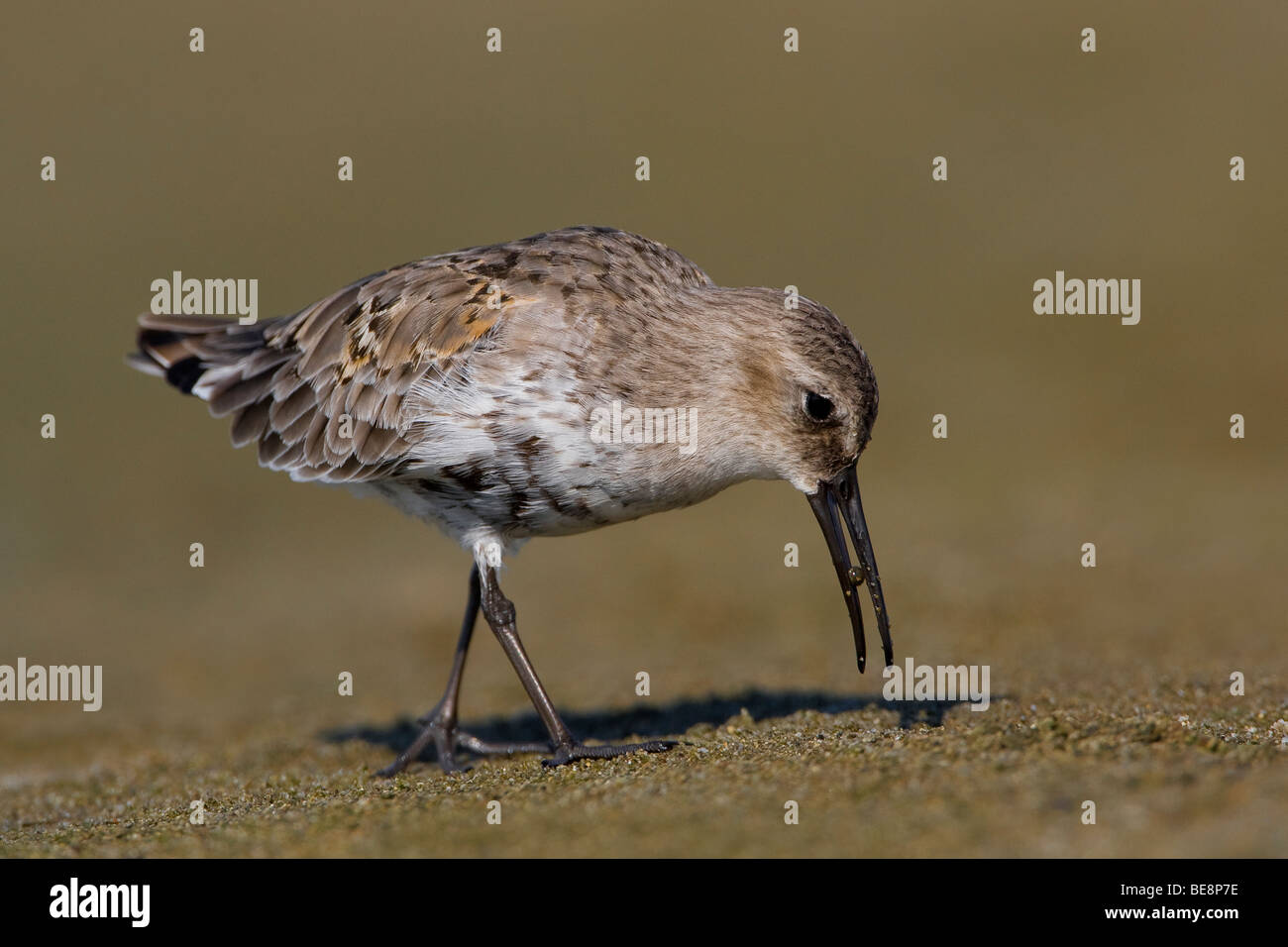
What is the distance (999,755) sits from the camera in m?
6.66

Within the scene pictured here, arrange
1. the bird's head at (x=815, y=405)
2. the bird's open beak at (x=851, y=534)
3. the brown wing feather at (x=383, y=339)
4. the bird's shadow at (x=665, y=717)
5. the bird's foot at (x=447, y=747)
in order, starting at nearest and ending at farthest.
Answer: the bird's head at (x=815, y=405)
the bird's open beak at (x=851, y=534)
the brown wing feather at (x=383, y=339)
the bird's shadow at (x=665, y=717)
the bird's foot at (x=447, y=747)

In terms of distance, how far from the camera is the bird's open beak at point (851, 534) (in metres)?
8.08

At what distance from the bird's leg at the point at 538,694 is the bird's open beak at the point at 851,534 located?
1.43m

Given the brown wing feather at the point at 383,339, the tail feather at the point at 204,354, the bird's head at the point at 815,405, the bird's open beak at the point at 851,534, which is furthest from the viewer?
the tail feather at the point at 204,354

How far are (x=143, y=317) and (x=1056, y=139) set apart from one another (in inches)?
→ 722

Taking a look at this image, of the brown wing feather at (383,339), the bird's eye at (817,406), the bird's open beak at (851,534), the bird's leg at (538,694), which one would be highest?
the brown wing feather at (383,339)

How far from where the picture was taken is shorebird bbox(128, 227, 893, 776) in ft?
25.3

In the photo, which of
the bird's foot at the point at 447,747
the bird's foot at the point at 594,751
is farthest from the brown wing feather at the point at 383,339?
the bird's foot at the point at 594,751

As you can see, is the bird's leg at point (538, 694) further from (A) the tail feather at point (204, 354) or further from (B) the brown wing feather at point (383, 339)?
(A) the tail feather at point (204, 354)

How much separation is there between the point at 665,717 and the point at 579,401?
3.09 m

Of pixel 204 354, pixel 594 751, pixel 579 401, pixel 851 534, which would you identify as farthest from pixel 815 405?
pixel 204 354

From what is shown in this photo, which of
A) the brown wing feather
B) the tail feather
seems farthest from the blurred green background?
the tail feather

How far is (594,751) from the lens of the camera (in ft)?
26.6

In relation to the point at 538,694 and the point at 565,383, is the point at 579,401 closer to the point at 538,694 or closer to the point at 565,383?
the point at 565,383
